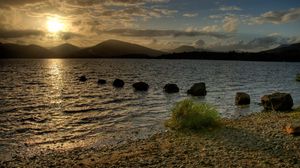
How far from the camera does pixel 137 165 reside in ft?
48.6

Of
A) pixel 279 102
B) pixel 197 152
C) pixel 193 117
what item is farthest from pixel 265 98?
pixel 197 152

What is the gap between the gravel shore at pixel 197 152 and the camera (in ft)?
48.3

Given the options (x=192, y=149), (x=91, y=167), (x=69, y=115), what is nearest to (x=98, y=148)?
(x=91, y=167)

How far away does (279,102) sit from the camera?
31.5 metres

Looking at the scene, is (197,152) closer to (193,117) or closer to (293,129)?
(293,129)

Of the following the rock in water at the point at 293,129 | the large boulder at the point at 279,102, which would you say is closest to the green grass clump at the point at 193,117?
the rock in water at the point at 293,129

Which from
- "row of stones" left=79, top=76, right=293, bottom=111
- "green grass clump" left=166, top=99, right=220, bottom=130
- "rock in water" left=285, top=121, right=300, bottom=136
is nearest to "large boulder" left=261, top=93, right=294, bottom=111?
"row of stones" left=79, top=76, right=293, bottom=111

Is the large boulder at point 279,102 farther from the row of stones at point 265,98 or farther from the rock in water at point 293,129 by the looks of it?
the rock in water at point 293,129

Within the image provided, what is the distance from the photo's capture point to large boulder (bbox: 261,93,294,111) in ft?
102

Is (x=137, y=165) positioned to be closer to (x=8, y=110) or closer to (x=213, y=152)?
(x=213, y=152)

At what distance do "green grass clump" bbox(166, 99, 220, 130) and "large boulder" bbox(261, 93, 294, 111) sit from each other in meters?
11.0

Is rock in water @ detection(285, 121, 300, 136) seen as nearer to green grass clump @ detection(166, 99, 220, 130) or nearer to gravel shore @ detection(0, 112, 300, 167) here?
gravel shore @ detection(0, 112, 300, 167)

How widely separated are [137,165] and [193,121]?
8.47 m

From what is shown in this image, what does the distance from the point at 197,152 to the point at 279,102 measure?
1840 cm
